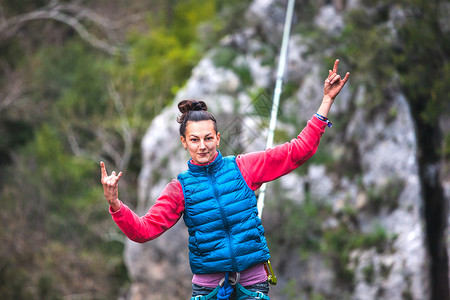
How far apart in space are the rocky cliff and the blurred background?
24mm

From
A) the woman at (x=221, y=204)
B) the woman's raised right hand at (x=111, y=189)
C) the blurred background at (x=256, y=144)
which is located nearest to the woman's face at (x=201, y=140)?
the woman at (x=221, y=204)

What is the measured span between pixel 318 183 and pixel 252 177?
6924 millimetres

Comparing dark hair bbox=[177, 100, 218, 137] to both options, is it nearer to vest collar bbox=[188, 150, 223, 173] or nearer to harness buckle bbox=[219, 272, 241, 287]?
vest collar bbox=[188, 150, 223, 173]

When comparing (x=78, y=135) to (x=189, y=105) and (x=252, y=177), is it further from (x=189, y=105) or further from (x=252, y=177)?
(x=252, y=177)

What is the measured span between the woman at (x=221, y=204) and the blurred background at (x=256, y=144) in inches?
33.5

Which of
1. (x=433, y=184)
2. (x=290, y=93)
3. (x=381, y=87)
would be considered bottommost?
(x=433, y=184)

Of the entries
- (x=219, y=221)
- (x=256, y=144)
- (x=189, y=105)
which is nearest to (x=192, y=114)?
(x=189, y=105)

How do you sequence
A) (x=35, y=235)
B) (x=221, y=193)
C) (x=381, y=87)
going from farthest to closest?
1. (x=35, y=235)
2. (x=381, y=87)
3. (x=221, y=193)

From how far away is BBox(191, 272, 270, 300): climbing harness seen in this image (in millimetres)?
2566

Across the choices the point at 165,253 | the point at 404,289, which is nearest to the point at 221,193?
the point at 404,289

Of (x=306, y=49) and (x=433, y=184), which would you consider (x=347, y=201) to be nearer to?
(x=433, y=184)

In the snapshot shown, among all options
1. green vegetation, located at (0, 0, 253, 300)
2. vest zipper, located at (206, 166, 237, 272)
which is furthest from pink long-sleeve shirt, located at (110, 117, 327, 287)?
green vegetation, located at (0, 0, 253, 300)

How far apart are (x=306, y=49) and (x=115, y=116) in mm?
8996

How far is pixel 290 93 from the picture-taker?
1001 centimetres
